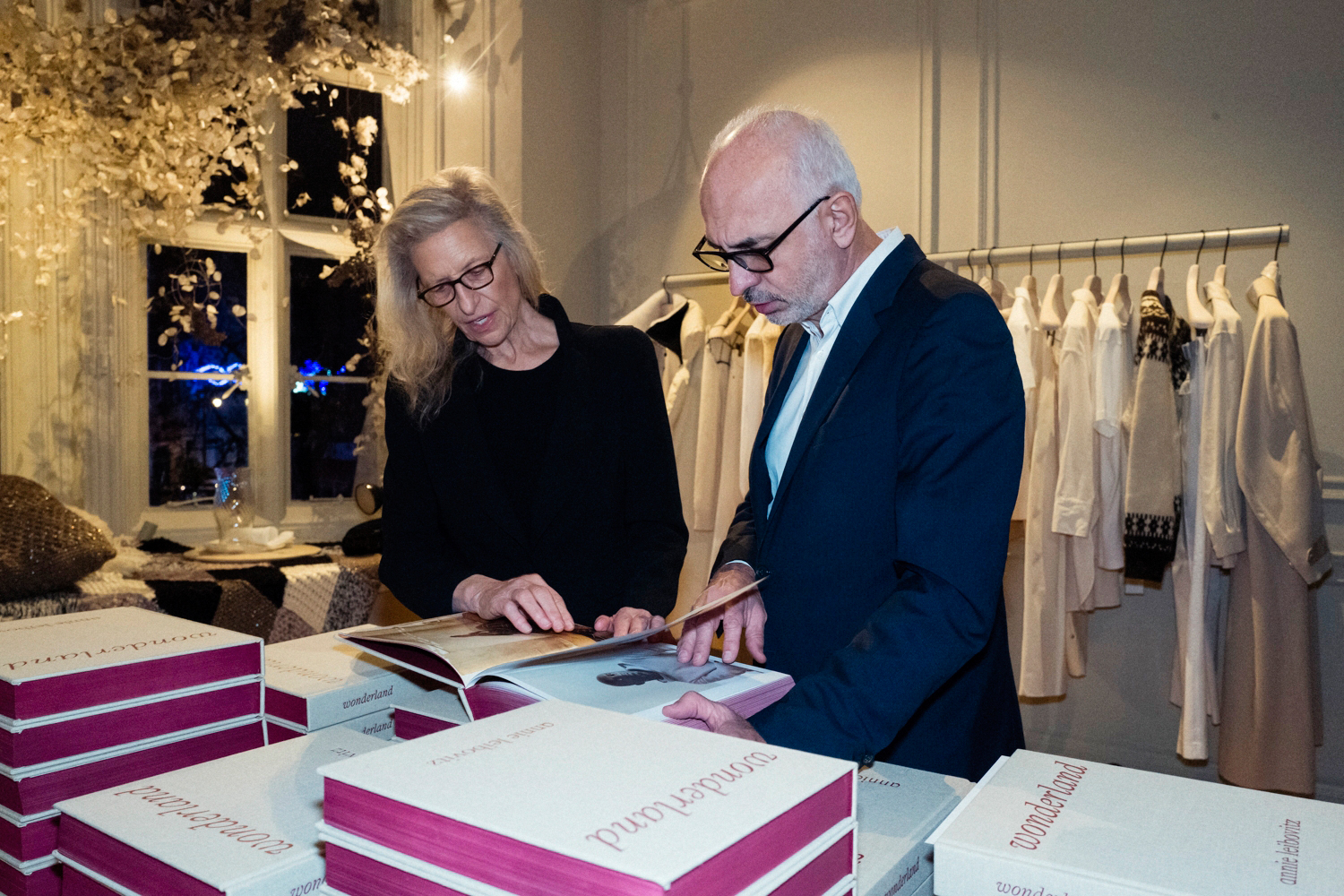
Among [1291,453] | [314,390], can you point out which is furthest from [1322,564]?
[314,390]

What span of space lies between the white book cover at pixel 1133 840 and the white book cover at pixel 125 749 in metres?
0.69

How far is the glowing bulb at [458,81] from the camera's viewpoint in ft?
12.4

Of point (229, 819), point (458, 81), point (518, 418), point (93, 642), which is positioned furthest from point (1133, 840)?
point (458, 81)

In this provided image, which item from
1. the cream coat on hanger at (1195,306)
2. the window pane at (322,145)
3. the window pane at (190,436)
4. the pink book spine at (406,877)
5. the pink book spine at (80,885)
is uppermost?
the window pane at (322,145)

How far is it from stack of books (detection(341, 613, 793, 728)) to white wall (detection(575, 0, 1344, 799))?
101 inches

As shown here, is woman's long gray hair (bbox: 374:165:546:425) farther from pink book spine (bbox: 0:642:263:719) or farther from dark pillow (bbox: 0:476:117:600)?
dark pillow (bbox: 0:476:117:600)

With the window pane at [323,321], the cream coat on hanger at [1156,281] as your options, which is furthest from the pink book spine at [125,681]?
the window pane at [323,321]

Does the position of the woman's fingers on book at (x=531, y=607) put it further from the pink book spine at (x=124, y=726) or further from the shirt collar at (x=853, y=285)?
the shirt collar at (x=853, y=285)

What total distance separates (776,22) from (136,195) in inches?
94.4

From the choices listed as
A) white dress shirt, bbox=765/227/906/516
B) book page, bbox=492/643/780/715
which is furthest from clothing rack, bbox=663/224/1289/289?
book page, bbox=492/643/780/715

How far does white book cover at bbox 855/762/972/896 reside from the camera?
0.64 m

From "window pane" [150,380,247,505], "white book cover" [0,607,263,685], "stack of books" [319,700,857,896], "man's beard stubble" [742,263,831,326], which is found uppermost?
"man's beard stubble" [742,263,831,326]

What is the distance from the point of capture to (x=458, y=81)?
12.4 ft

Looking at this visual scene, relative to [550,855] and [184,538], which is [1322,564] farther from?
[184,538]
